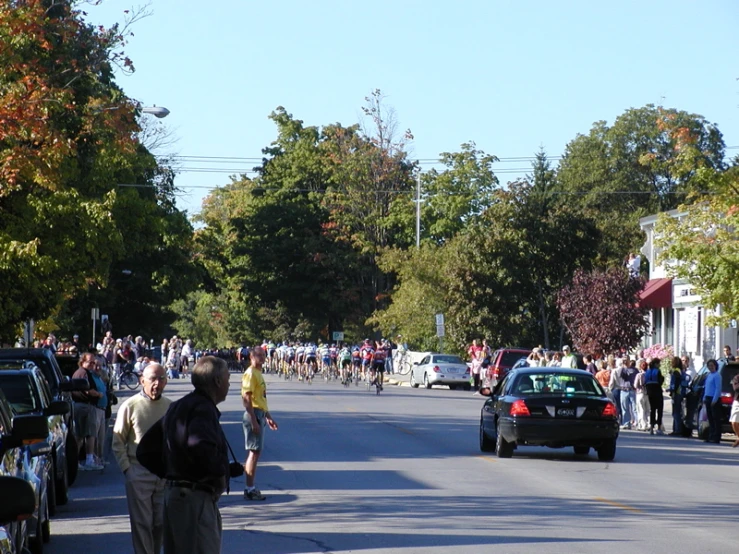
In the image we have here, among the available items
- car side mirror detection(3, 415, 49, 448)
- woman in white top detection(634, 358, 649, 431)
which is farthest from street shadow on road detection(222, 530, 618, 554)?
woman in white top detection(634, 358, 649, 431)

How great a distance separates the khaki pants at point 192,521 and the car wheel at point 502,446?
1351cm

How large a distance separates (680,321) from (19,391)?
41.3 meters

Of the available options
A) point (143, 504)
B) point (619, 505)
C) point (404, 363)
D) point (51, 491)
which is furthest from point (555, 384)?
point (404, 363)

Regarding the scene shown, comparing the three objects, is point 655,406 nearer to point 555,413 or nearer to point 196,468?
point 555,413

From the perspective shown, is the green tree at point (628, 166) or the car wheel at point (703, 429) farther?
the green tree at point (628, 166)

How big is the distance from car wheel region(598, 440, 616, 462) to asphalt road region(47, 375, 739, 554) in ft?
0.66

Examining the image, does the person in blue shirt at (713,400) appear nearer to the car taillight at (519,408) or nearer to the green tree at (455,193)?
the car taillight at (519,408)

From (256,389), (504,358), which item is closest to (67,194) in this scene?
(256,389)

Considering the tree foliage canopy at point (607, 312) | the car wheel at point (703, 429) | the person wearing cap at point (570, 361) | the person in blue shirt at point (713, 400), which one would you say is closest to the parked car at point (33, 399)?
the person in blue shirt at point (713, 400)

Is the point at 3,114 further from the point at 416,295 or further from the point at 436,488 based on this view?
the point at 416,295

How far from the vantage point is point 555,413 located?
20.0 metres

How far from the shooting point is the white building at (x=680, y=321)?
48.1 meters

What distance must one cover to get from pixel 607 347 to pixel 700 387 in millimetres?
21069

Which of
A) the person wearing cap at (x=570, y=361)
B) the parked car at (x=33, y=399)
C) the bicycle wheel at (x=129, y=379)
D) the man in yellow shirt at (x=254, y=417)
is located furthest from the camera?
the bicycle wheel at (x=129, y=379)
